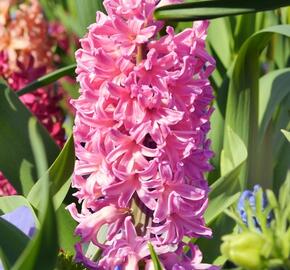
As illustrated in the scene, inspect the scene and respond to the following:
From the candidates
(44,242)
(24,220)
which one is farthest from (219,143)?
(44,242)

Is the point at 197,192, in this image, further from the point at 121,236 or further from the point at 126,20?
the point at 126,20

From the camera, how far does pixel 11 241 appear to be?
814 millimetres

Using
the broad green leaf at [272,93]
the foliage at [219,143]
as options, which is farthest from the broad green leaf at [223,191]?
the broad green leaf at [272,93]

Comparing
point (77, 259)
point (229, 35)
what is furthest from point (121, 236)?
point (229, 35)

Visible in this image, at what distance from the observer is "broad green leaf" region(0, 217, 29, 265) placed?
31.4 inches

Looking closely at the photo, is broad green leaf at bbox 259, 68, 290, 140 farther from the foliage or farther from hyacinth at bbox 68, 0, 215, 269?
hyacinth at bbox 68, 0, 215, 269

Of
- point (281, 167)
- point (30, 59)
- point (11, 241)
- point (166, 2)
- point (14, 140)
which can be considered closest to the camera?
point (11, 241)

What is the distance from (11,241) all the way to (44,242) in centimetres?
15

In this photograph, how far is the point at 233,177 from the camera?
1104 millimetres

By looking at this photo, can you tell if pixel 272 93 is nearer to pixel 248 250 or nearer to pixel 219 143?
pixel 219 143

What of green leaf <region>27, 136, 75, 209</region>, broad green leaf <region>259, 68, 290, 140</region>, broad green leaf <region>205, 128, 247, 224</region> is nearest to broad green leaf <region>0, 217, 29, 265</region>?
green leaf <region>27, 136, 75, 209</region>

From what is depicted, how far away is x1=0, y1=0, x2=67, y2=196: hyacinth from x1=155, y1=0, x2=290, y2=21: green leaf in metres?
0.64

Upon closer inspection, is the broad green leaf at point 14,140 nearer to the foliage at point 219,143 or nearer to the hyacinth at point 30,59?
the foliage at point 219,143

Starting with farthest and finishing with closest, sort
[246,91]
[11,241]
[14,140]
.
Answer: [246,91]
[14,140]
[11,241]
